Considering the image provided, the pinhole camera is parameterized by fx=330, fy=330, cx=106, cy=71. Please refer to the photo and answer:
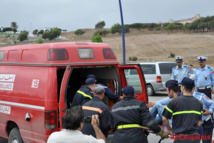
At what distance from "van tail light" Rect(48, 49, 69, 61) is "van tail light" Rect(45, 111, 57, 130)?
1010 mm

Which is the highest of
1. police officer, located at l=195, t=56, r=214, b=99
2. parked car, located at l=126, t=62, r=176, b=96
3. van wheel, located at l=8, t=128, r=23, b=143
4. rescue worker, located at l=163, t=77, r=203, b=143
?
rescue worker, located at l=163, t=77, r=203, b=143

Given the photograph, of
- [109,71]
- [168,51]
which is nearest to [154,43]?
[168,51]

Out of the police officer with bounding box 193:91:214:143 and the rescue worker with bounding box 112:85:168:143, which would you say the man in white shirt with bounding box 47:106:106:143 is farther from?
the police officer with bounding box 193:91:214:143

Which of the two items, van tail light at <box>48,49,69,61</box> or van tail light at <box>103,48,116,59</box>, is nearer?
van tail light at <box>48,49,69,61</box>

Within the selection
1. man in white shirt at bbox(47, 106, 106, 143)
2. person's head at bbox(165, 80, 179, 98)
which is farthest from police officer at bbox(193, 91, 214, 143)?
man in white shirt at bbox(47, 106, 106, 143)

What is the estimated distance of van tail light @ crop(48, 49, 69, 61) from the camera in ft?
20.3

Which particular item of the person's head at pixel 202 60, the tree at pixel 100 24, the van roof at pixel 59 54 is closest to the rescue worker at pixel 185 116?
the van roof at pixel 59 54

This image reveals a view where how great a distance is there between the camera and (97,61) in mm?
6824

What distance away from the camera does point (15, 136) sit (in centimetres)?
696

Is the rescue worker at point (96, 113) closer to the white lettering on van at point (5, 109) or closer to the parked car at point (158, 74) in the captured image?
the white lettering on van at point (5, 109)

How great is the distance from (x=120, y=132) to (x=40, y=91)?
6.35ft

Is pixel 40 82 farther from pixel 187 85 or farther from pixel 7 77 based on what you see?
pixel 187 85

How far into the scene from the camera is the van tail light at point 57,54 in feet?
20.3

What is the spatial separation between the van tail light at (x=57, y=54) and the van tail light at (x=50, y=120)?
101 centimetres
